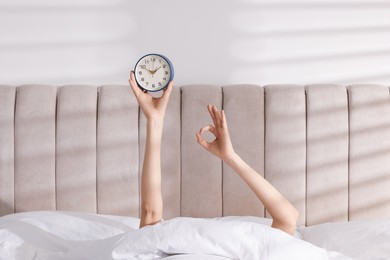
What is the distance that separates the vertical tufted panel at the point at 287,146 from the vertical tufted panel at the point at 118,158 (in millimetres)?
530

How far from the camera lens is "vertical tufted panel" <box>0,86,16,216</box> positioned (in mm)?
2203

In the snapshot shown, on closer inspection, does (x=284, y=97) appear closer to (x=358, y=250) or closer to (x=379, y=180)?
(x=379, y=180)

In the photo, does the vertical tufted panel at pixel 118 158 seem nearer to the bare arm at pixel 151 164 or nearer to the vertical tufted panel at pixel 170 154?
the vertical tufted panel at pixel 170 154

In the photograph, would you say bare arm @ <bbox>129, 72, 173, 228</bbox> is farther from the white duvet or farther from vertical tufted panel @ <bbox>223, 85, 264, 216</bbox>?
vertical tufted panel @ <bbox>223, 85, 264, 216</bbox>

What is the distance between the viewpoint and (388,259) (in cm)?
175

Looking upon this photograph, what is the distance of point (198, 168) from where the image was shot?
2.22m

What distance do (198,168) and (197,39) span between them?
572 millimetres

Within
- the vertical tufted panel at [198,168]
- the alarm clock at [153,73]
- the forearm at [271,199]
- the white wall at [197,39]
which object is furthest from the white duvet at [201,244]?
the white wall at [197,39]

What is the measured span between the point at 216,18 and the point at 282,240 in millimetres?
1200

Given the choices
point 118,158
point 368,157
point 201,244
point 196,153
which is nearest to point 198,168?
point 196,153

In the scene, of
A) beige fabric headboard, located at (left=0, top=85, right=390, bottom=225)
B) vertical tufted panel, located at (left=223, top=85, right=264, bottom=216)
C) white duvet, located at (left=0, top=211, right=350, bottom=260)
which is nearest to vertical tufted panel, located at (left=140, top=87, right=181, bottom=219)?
beige fabric headboard, located at (left=0, top=85, right=390, bottom=225)

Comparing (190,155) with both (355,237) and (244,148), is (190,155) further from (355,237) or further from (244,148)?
(355,237)

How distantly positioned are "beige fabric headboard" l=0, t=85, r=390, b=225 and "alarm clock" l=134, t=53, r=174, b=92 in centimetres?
32

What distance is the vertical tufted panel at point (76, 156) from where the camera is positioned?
7.26 feet
